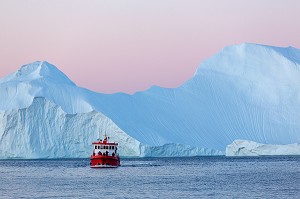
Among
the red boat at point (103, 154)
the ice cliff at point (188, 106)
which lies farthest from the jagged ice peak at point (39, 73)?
the red boat at point (103, 154)

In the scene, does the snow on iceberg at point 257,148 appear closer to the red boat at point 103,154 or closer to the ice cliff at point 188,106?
the ice cliff at point 188,106

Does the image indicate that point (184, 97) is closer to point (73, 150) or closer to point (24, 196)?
point (73, 150)

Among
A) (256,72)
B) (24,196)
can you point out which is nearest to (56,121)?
(256,72)

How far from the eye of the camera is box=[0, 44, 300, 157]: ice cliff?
60.0 meters

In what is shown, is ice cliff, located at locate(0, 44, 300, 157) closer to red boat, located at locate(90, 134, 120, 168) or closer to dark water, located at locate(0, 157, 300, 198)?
red boat, located at locate(90, 134, 120, 168)

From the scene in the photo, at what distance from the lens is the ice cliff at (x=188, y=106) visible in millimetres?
60000

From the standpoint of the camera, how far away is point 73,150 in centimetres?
6069

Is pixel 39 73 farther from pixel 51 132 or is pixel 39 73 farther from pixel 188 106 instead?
pixel 188 106

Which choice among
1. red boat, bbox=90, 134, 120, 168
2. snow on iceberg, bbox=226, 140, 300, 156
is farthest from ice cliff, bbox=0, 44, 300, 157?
red boat, bbox=90, 134, 120, 168

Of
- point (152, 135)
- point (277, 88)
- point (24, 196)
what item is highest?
point (277, 88)

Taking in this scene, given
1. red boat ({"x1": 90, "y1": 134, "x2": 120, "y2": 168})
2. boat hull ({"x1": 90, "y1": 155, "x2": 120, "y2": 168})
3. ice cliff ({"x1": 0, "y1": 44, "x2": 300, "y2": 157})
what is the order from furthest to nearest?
ice cliff ({"x1": 0, "y1": 44, "x2": 300, "y2": 157})
boat hull ({"x1": 90, "y1": 155, "x2": 120, "y2": 168})
red boat ({"x1": 90, "y1": 134, "x2": 120, "y2": 168})

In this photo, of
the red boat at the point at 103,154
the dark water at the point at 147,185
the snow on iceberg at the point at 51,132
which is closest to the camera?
the dark water at the point at 147,185

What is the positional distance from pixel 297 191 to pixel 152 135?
34.0 metres

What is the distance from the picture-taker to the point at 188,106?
7200 cm
